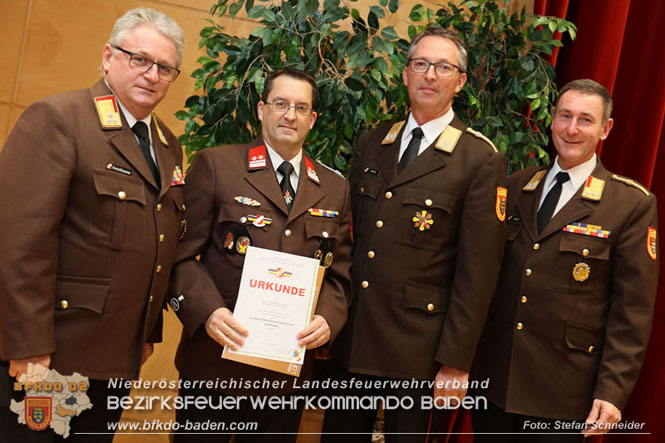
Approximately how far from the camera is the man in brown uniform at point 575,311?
93.0 inches

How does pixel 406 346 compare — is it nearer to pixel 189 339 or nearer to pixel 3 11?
pixel 189 339

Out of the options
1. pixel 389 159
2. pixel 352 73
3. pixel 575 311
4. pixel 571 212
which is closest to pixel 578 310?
pixel 575 311

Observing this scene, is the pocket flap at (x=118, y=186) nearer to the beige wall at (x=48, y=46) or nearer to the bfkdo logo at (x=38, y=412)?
the bfkdo logo at (x=38, y=412)

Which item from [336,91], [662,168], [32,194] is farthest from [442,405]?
[662,168]

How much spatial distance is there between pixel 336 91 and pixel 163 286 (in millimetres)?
1179

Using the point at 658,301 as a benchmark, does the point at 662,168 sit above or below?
above

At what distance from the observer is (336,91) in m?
2.72

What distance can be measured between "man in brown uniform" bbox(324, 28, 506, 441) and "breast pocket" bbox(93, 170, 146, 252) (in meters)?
0.88

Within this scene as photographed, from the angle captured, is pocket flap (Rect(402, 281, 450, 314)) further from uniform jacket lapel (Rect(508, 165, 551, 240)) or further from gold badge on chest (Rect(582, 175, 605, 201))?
gold badge on chest (Rect(582, 175, 605, 201))

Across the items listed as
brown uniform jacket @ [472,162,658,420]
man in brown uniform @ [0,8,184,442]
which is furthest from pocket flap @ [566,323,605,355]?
man in brown uniform @ [0,8,184,442]

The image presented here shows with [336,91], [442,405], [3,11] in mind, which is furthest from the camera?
[3,11]

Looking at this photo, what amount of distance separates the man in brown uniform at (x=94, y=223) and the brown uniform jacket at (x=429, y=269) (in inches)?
30.3

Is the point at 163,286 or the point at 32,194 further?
the point at 163,286

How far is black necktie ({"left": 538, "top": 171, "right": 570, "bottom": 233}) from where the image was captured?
2.53 metres
